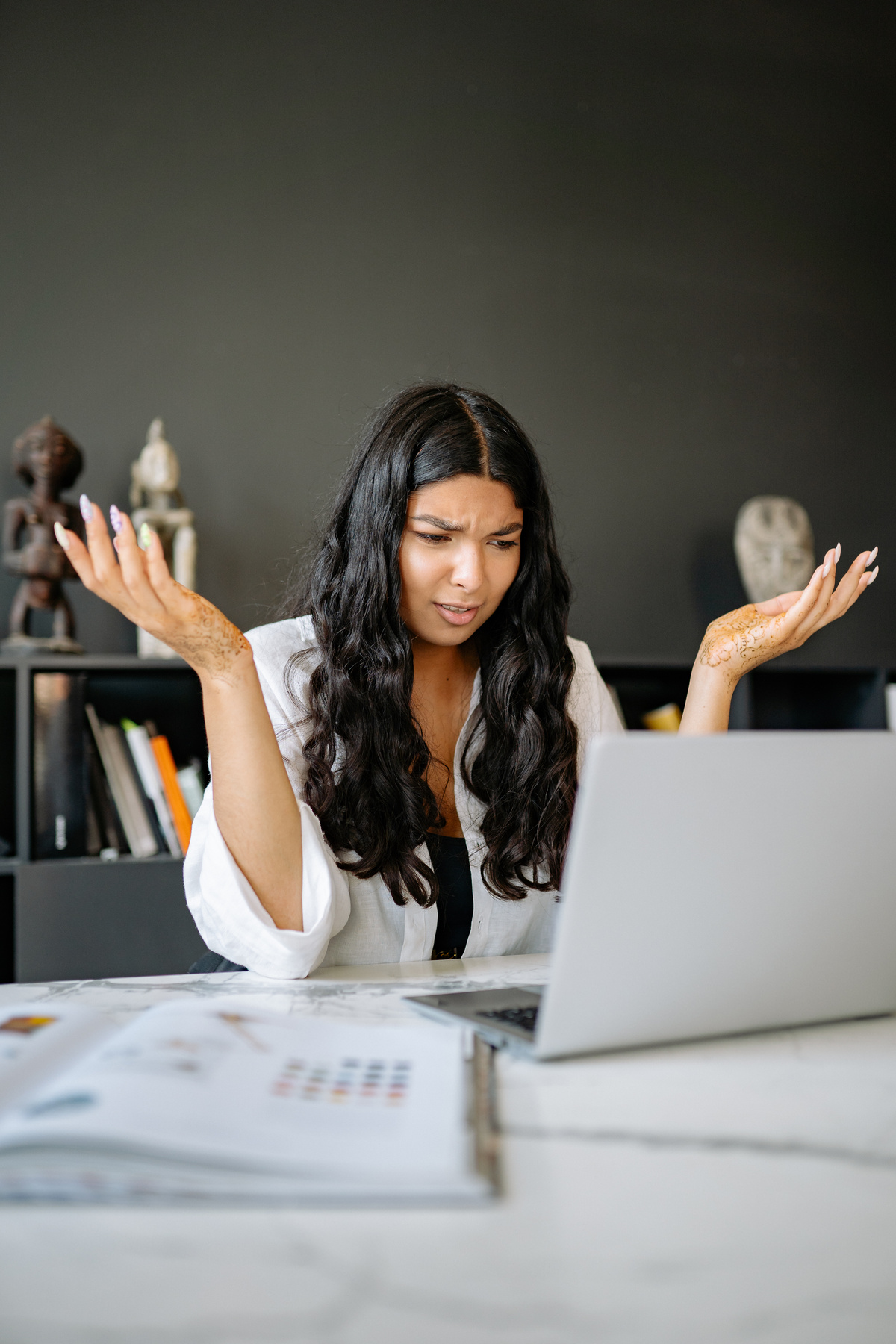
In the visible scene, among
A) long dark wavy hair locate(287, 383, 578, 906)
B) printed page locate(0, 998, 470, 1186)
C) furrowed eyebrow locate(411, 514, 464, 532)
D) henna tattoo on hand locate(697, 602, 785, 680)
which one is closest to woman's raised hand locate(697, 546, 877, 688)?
henna tattoo on hand locate(697, 602, 785, 680)

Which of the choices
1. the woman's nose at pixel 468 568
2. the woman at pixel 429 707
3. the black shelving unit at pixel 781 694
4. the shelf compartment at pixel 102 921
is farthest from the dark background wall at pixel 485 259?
the woman's nose at pixel 468 568

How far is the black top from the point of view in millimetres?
1417

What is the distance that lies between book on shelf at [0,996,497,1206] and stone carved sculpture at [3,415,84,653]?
4.89ft

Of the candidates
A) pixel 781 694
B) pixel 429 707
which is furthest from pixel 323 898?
pixel 781 694

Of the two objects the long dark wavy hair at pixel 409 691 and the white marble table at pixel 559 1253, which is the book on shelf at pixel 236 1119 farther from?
the long dark wavy hair at pixel 409 691

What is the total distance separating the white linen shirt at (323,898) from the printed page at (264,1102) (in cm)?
37

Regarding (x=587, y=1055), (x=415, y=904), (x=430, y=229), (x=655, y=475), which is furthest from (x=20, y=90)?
(x=587, y=1055)

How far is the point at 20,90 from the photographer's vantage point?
89.4 inches

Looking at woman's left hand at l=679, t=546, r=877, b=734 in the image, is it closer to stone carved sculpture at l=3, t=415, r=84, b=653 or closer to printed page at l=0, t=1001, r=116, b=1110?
printed page at l=0, t=1001, r=116, b=1110

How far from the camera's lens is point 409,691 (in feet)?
4.88

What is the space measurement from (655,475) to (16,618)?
5.05 feet

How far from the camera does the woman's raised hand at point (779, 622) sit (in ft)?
4.30

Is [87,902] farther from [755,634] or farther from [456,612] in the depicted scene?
[755,634]

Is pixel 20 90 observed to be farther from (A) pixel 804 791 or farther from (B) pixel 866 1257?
(B) pixel 866 1257
